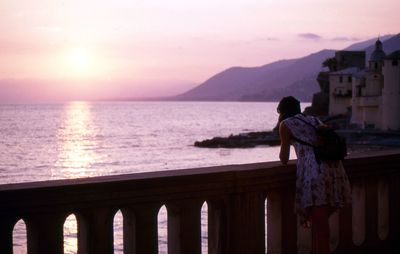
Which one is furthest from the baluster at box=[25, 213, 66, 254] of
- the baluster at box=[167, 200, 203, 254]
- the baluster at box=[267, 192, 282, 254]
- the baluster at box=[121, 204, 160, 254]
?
the baluster at box=[267, 192, 282, 254]

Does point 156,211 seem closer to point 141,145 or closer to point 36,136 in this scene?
Answer: point 141,145

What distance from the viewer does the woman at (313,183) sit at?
5582mm

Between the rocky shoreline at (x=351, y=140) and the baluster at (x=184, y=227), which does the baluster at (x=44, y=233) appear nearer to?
the baluster at (x=184, y=227)

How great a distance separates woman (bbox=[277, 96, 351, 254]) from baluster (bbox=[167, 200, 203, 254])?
1.05m

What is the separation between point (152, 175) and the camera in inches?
193

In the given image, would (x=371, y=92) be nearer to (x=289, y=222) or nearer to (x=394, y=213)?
(x=394, y=213)

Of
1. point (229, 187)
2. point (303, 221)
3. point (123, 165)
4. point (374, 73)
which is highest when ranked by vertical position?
point (374, 73)

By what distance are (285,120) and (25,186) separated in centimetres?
247

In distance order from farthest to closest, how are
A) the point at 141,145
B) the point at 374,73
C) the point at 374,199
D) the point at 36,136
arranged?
the point at 36,136, the point at 141,145, the point at 374,73, the point at 374,199

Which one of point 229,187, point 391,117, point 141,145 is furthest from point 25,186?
point 141,145

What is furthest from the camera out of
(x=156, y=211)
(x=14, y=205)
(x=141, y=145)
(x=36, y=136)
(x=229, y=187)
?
(x=36, y=136)

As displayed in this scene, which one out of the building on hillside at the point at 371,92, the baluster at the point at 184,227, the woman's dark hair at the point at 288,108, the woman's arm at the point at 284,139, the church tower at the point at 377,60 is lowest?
the baluster at the point at 184,227

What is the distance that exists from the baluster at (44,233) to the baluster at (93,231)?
0.20 metres

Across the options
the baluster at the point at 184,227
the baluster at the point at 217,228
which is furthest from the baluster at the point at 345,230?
the baluster at the point at 184,227
